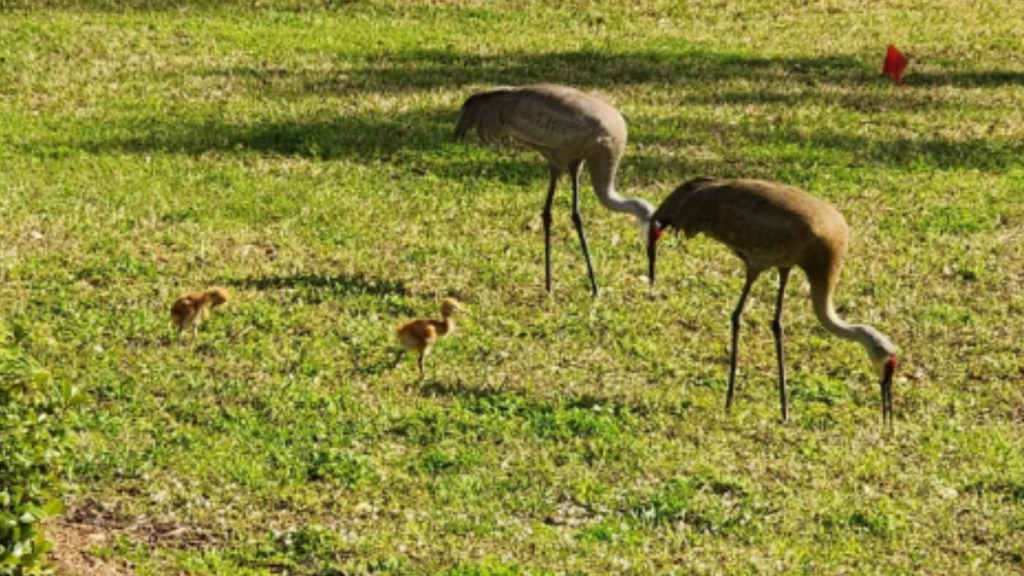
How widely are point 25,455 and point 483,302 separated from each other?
5578 mm

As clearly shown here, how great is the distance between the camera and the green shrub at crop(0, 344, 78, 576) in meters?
6.11

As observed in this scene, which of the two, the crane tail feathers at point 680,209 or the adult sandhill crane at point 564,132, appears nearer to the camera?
the crane tail feathers at point 680,209

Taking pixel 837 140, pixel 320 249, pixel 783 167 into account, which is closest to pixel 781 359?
pixel 320 249

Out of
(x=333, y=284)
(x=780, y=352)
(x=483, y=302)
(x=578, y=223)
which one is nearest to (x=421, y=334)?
(x=483, y=302)

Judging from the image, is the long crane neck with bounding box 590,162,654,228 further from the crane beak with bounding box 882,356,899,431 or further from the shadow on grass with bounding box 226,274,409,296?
the crane beak with bounding box 882,356,899,431

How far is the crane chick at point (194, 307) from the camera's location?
1037 cm

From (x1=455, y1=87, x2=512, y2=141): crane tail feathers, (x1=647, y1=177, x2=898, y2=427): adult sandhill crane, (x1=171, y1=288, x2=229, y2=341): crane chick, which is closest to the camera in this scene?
(x1=647, y1=177, x2=898, y2=427): adult sandhill crane

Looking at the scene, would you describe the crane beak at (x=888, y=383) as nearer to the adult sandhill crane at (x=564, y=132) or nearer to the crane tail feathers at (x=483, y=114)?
the adult sandhill crane at (x=564, y=132)

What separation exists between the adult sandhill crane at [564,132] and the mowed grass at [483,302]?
573 millimetres

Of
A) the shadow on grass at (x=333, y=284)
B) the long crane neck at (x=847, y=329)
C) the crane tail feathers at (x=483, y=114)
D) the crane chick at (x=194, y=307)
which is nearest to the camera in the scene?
the long crane neck at (x=847, y=329)

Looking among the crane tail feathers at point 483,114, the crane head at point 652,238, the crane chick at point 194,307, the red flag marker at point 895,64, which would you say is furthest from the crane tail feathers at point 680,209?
the red flag marker at point 895,64

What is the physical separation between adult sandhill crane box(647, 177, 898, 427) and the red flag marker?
26.7 ft

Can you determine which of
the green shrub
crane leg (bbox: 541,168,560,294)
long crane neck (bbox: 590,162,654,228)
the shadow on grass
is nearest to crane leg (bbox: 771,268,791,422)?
long crane neck (bbox: 590,162,654,228)

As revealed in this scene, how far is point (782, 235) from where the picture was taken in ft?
32.1
